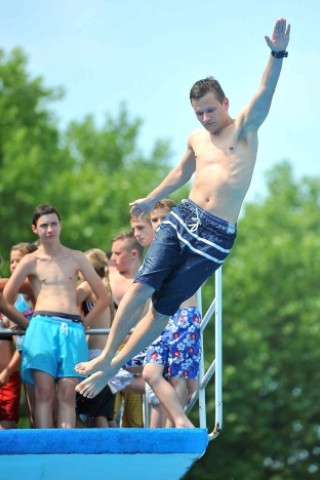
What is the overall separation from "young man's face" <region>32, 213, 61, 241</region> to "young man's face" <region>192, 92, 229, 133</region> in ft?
7.52

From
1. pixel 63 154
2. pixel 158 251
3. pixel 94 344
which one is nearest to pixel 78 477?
pixel 158 251

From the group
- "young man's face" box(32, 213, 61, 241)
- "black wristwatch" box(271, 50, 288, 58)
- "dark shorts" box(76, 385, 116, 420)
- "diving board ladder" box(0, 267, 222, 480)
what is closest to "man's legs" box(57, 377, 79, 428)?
"dark shorts" box(76, 385, 116, 420)

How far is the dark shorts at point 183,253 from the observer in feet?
22.5

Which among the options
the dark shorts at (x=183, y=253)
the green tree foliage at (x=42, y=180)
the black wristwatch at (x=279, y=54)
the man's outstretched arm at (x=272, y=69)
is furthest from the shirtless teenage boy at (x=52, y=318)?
the green tree foliage at (x=42, y=180)

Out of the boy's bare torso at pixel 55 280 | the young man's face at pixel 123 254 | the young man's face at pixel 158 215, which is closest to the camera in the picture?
the young man's face at pixel 158 215

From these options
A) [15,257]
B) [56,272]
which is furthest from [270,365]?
[56,272]

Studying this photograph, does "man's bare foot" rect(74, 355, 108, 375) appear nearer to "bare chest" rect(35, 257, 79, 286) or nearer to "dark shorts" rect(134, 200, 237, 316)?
"dark shorts" rect(134, 200, 237, 316)

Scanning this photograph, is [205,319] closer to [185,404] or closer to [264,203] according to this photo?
[185,404]

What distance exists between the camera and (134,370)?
8938 mm

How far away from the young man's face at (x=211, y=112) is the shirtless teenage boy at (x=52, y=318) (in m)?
2.31

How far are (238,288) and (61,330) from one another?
2703cm

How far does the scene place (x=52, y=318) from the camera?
8664 millimetres

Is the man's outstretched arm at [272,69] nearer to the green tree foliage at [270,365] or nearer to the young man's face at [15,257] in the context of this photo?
the young man's face at [15,257]

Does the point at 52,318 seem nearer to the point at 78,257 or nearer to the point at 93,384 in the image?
the point at 78,257
